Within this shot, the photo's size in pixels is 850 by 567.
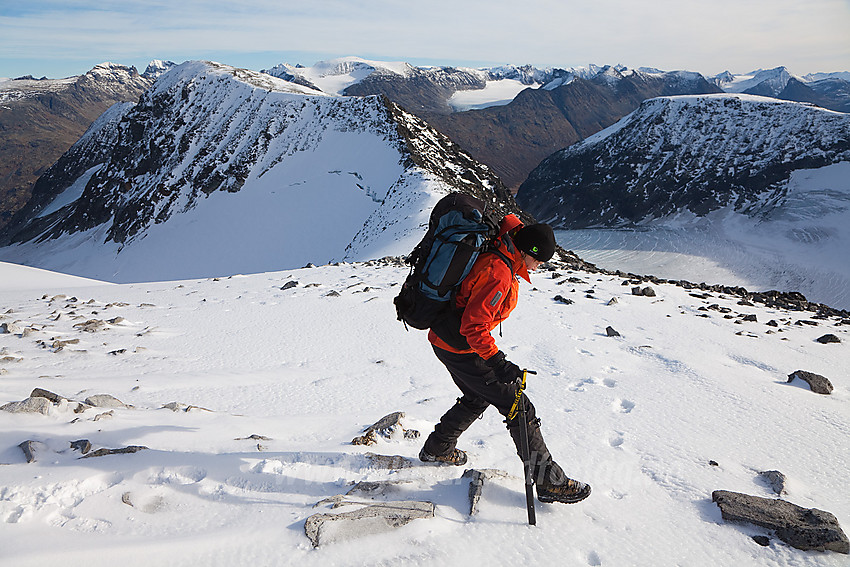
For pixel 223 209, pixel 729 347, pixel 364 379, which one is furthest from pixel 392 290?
pixel 223 209

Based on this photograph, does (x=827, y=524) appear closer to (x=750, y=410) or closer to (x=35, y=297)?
(x=750, y=410)

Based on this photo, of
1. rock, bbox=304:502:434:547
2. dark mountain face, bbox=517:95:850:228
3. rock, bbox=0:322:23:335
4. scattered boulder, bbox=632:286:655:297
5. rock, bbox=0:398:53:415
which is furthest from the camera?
dark mountain face, bbox=517:95:850:228

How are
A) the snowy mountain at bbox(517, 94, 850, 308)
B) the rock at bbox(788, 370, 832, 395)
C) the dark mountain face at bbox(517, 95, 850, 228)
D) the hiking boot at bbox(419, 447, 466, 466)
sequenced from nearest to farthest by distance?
the hiking boot at bbox(419, 447, 466, 466) → the rock at bbox(788, 370, 832, 395) → the snowy mountain at bbox(517, 94, 850, 308) → the dark mountain face at bbox(517, 95, 850, 228)

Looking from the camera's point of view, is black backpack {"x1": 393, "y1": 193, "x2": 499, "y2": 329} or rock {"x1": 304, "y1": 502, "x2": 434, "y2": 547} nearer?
rock {"x1": 304, "y1": 502, "x2": 434, "y2": 547}

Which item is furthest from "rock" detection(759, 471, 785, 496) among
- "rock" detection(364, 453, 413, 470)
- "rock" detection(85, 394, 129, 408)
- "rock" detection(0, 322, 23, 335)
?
"rock" detection(0, 322, 23, 335)

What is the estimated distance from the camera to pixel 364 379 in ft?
22.1

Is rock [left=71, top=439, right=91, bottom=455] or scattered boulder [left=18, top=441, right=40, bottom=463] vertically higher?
scattered boulder [left=18, top=441, right=40, bottom=463]

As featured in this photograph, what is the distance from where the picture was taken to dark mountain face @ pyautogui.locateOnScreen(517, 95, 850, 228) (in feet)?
225

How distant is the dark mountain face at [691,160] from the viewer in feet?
225

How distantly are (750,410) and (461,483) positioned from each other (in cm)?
408

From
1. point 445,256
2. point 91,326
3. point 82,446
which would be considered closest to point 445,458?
point 445,256

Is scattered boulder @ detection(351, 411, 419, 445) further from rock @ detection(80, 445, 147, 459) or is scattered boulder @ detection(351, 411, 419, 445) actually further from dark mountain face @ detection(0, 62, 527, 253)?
dark mountain face @ detection(0, 62, 527, 253)

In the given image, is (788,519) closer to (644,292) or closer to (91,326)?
(644,292)

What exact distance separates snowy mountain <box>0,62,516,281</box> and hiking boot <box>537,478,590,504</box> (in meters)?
19.0
